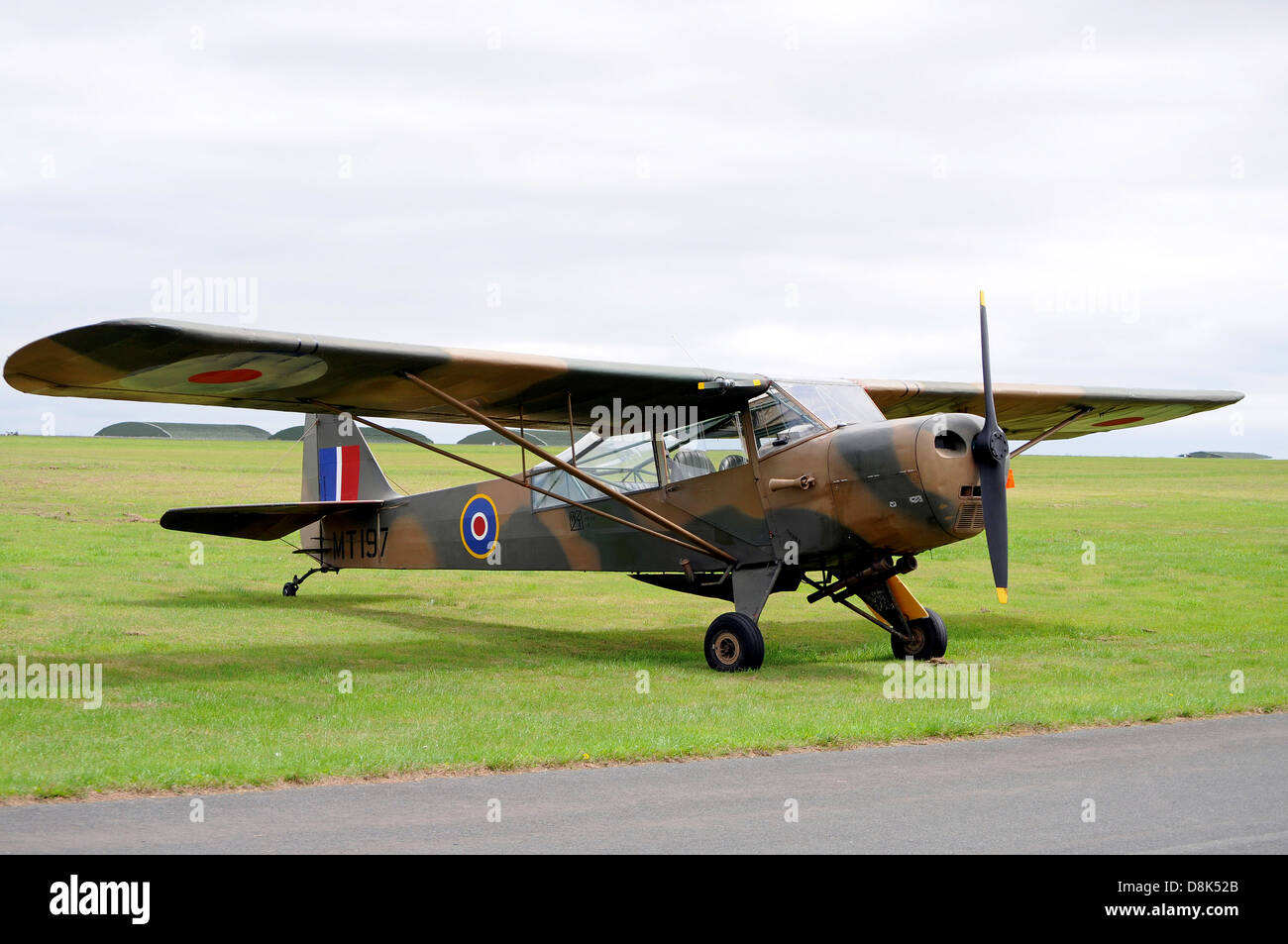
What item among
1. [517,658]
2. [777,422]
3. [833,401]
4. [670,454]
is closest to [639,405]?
[670,454]

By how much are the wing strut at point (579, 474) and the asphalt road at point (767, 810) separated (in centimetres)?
538

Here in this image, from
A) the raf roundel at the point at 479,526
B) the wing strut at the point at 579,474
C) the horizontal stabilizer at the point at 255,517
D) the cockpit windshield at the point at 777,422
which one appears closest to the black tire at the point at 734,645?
the wing strut at the point at 579,474

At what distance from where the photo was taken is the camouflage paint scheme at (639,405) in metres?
10.7

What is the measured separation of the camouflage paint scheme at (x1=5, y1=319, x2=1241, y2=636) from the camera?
35.1 feet

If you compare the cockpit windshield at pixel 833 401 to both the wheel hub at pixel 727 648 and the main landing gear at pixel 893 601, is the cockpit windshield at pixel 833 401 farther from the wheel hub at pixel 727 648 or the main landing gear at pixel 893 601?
the wheel hub at pixel 727 648

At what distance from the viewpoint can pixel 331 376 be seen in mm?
12180

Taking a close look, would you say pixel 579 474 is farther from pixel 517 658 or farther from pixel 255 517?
pixel 255 517

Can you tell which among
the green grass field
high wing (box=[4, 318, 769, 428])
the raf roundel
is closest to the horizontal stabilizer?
the green grass field

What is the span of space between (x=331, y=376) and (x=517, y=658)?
379 centimetres

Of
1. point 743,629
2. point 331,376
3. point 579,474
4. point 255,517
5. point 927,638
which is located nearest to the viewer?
point 331,376

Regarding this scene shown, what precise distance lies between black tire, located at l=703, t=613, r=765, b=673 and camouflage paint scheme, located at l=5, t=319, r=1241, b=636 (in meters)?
0.33

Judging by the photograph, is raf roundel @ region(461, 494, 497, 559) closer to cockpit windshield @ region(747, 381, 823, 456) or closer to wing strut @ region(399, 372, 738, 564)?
wing strut @ region(399, 372, 738, 564)
